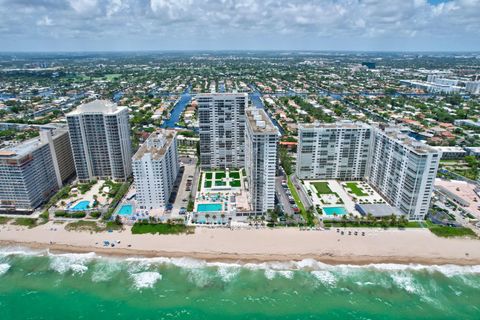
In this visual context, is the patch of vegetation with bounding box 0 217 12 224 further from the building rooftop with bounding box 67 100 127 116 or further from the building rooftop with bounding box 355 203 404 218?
the building rooftop with bounding box 355 203 404 218

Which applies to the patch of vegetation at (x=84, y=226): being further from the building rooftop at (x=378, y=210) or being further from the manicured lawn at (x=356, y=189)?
the manicured lawn at (x=356, y=189)

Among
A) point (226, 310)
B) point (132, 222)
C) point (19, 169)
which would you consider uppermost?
point (19, 169)

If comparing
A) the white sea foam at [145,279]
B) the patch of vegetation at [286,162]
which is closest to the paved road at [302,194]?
the patch of vegetation at [286,162]

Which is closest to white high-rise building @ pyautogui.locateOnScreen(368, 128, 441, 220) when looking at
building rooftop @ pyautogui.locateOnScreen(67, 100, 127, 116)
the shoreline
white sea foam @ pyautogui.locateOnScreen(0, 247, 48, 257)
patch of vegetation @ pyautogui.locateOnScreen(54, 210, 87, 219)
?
the shoreline

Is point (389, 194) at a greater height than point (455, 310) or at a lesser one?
greater

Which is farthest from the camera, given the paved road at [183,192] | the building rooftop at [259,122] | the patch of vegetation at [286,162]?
the patch of vegetation at [286,162]

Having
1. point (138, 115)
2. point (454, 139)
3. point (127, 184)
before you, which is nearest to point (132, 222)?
point (127, 184)

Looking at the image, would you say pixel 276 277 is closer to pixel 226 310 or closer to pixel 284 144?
pixel 226 310

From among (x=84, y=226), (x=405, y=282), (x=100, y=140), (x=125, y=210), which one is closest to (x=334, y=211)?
(x=405, y=282)
